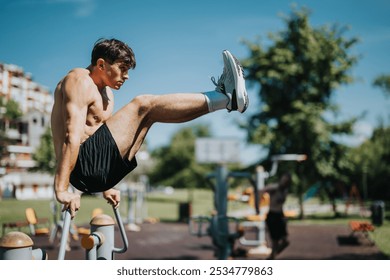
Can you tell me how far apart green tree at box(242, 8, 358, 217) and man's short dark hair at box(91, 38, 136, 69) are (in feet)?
32.2

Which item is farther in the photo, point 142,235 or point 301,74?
point 301,74

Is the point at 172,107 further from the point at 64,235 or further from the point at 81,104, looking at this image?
the point at 64,235

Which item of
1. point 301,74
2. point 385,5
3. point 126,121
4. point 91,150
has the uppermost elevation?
point 301,74

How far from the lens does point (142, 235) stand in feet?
26.6

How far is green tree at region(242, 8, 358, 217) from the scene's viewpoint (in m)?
11.3

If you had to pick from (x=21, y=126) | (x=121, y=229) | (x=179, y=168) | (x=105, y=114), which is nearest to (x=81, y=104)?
(x=105, y=114)

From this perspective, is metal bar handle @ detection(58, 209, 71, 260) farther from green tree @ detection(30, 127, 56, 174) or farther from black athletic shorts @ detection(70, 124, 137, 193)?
green tree @ detection(30, 127, 56, 174)

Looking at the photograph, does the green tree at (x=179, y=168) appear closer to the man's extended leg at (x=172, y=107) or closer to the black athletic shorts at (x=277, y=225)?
the black athletic shorts at (x=277, y=225)

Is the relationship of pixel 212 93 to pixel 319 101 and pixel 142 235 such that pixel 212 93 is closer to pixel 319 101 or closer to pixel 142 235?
pixel 142 235

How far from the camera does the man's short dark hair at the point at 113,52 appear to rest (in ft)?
5.53

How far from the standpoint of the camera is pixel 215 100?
161 cm

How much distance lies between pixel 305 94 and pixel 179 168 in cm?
1692
